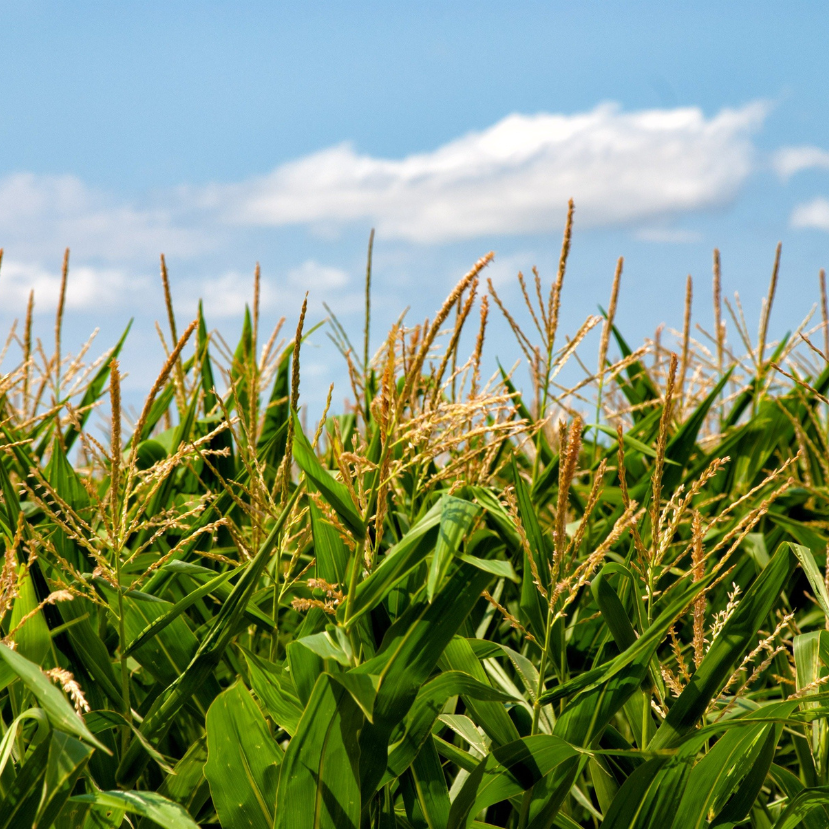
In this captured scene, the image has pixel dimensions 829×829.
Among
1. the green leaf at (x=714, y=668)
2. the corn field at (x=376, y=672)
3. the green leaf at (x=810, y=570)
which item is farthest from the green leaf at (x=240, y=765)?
the green leaf at (x=810, y=570)

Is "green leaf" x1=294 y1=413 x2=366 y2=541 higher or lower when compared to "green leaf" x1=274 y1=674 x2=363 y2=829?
higher

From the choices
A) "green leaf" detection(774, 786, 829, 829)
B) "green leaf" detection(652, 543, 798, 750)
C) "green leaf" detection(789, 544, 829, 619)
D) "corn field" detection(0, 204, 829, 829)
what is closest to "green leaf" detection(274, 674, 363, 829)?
"corn field" detection(0, 204, 829, 829)

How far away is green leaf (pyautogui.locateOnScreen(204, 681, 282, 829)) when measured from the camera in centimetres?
101

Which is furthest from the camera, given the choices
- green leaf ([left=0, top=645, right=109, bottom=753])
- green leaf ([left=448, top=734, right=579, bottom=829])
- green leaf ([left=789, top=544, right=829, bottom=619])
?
green leaf ([left=789, top=544, right=829, bottom=619])

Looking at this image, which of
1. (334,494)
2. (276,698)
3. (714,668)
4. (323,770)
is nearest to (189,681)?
(276,698)

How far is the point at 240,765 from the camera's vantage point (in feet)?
3.32

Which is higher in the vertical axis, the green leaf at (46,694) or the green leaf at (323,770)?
the green leaf at (46,694)

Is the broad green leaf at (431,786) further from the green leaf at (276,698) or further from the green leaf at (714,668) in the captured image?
the green leaf at (714,668)

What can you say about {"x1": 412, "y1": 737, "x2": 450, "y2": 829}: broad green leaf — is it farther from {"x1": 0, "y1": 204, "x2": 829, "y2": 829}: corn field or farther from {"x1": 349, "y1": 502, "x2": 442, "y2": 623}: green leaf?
{"x1": 349, "y1": 502, "x2": 442, "y2": 623}: green leaf

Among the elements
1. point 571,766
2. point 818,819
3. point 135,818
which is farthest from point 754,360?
point 135,818

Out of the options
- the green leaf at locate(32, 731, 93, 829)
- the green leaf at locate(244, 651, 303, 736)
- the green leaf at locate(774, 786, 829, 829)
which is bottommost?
the green leaf at locate(774, 786, 829, 829)

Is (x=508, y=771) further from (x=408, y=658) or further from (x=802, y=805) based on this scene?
(x=802, y=805)

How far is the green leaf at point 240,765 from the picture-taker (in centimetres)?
101

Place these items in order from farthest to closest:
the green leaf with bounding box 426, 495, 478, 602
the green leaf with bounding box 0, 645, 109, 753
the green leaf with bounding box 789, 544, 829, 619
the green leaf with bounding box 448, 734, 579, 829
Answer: the green leaf with bounding box 789, 544, 829, 619 < the green leaf with bounding box 448, 734, 579, 829 < the green leaf with bounding box 426, 495, 478, 602 < the green leaf with bounding box 0, 645, 109, 753
